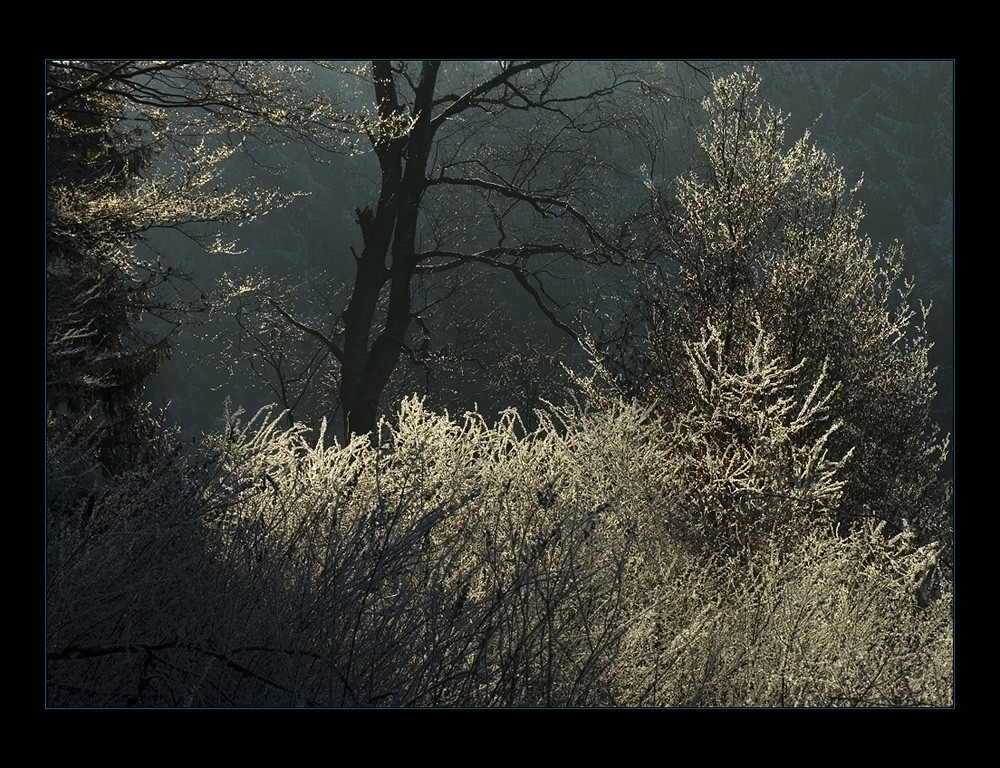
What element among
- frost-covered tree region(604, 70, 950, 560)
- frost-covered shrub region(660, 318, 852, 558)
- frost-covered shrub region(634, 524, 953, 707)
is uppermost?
frost-covered tree region(604, 70, 950, 560)

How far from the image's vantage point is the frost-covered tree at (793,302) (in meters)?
8.06

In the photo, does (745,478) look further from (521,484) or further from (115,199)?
(115,199)

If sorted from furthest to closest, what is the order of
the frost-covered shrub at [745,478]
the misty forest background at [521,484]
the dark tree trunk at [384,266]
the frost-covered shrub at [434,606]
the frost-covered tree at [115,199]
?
1. the dark tree trunk at [384,266]
2. the frost-covered tree at [115,199]
3. the frost-covered shrub at [745,478]
4. the misty forest background at [521,484]
5. the frost-covered shrub at [434,606]

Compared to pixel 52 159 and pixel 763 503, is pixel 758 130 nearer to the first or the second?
pixel 763 503

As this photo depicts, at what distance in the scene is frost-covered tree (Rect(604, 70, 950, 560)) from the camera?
806 cm

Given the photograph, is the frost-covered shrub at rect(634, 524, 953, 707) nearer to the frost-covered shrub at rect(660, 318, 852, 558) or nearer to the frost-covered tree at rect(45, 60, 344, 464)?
the frost-covered shrub at rect(660, 318, 852, 558)

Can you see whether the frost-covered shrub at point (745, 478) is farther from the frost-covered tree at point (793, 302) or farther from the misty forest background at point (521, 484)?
the frost-covered tree at point (793, 302)

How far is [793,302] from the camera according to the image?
26.7 ft

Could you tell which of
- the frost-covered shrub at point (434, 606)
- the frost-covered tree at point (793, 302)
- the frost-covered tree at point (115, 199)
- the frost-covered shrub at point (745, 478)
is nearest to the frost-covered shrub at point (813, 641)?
the frost-covered shrub at point (434, 606)

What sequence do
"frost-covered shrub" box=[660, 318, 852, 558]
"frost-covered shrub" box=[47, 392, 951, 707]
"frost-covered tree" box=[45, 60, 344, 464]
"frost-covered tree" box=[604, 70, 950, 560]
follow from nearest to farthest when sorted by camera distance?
1. "frost-covered shrub" box=[47, 392, 951, 707]
2. "frost-covered shrub" box=[660, 318, 852, 558]
3. "frost-covered tree" box=[45, 60, 344, 464]
4. "frost-covered tree" box=[604, 70, 950, 560]

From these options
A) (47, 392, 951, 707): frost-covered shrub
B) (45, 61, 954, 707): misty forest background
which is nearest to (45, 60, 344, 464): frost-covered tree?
(45, 61, 954, 707): misty forest background

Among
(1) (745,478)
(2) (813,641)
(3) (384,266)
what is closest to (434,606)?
(2) (813,641)
